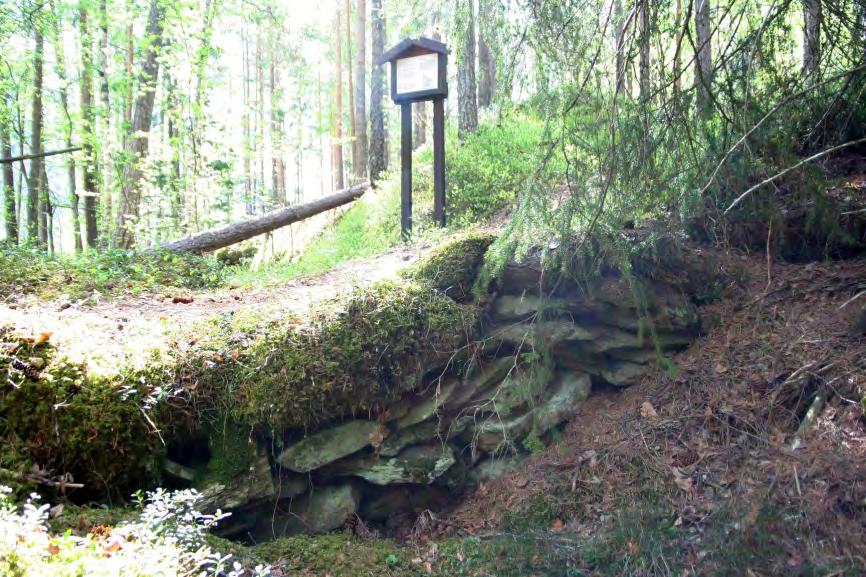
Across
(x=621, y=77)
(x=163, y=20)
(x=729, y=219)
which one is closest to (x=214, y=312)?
(x=621, y=77)

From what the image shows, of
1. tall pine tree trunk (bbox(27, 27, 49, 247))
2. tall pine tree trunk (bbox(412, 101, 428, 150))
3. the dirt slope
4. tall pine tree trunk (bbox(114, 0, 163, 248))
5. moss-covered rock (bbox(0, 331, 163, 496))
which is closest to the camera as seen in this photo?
the dirt slope

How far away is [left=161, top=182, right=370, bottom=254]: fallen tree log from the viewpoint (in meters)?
8.19

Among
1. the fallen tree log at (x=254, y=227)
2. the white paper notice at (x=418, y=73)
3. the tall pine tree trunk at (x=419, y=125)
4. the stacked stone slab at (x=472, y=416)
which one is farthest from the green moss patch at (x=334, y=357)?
the tall pine tree trunk at (x=419, y=125)

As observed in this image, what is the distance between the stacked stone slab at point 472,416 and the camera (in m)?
3.68

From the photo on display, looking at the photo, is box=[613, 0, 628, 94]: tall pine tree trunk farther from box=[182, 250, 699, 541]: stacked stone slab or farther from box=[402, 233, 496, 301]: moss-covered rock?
box=[402, 233, 496, 301]: moss-covered rock

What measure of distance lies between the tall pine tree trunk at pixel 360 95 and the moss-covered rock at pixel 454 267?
492 inches

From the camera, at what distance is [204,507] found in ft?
11.1

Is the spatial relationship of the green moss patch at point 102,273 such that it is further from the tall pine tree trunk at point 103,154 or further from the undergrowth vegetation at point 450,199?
the tall pine tree trunk at point 103,154

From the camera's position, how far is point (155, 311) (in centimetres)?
495

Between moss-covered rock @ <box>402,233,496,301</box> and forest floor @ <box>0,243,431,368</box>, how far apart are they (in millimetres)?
317

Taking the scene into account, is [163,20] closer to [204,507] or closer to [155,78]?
[155,78]

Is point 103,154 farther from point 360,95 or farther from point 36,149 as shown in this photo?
point 360,95

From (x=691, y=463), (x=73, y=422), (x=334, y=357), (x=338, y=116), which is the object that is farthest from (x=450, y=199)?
(x=338, y=116)

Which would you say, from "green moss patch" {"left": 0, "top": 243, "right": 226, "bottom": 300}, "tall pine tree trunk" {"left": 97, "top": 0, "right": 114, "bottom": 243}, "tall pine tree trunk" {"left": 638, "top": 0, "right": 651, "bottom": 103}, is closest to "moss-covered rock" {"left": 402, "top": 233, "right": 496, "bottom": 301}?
"tall pine tree trunk" {"left": 638, "top": 0, "right": 651, "bottom": 103}
